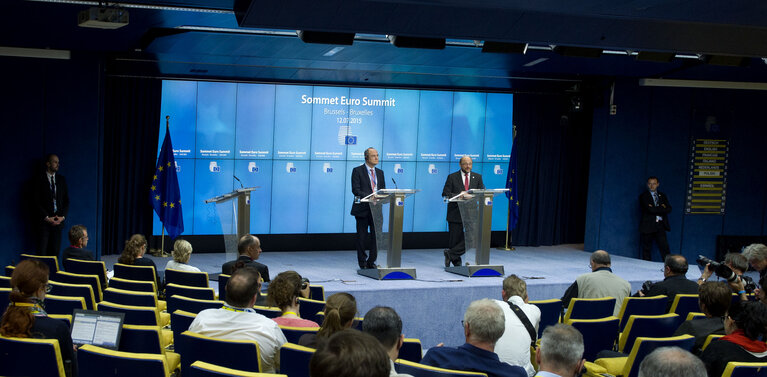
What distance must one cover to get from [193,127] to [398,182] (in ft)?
11.2

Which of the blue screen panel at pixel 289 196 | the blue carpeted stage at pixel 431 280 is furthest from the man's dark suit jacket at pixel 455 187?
the blue screen panel at pixel 289 196

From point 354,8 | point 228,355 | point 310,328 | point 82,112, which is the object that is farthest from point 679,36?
point 82,112

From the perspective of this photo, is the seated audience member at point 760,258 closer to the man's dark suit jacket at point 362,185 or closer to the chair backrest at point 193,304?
the man's dark suit jacket at point 362,185

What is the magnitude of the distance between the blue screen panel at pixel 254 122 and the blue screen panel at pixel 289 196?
1.14 feet

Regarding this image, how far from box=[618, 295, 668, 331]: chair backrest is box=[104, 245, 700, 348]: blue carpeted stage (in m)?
2.95

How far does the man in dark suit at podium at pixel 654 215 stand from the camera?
13.0m

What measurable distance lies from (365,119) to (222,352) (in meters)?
9.00

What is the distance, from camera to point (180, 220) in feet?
37.0

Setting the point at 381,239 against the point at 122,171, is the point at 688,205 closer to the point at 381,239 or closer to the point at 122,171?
the point at 381,239

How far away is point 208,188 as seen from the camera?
11750 millimetres

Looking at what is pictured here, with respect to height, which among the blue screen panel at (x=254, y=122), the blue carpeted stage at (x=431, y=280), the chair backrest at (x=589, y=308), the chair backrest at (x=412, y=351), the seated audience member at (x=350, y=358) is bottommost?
the blue carpeted stage at (x=431, y=280)

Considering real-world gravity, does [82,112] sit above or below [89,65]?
below

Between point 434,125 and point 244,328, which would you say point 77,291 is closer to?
point 244,328

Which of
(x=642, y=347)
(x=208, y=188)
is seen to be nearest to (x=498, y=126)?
(x=208, y=188)
